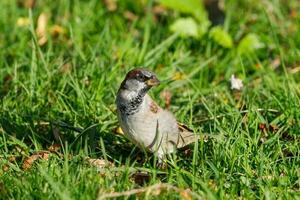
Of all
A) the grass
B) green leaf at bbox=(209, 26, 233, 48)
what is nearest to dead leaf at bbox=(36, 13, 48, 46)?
the grass

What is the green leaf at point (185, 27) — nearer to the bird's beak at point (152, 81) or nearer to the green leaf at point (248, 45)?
the green leaf at point (248, 45)

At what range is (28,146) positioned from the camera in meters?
5.09

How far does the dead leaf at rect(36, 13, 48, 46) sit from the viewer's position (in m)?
6.70

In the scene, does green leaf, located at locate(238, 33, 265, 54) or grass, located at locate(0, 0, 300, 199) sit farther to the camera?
green leaf, located at locate(238, 33, 265, 54)

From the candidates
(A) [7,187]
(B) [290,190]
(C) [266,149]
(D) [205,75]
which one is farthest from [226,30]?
(A) [7,187]

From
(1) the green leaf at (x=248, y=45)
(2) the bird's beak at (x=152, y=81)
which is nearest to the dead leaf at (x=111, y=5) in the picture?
(1) the green leaf at (x=248, y=45)

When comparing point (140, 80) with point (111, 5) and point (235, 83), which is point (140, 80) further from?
point (111, 5)

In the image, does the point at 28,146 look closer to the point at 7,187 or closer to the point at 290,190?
the point at 7,187

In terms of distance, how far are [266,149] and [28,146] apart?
154 centimetres

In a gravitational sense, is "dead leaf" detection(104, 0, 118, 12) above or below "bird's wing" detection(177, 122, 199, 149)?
above

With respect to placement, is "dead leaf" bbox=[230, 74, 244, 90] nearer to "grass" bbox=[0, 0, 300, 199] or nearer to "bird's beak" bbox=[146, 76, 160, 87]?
"grass" bbox=[0, 0, 300, 199]

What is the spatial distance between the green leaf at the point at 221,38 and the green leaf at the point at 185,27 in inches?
Answer: 6.6

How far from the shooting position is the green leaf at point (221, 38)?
6703mm

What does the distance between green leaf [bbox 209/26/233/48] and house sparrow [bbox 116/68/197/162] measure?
2.11m
